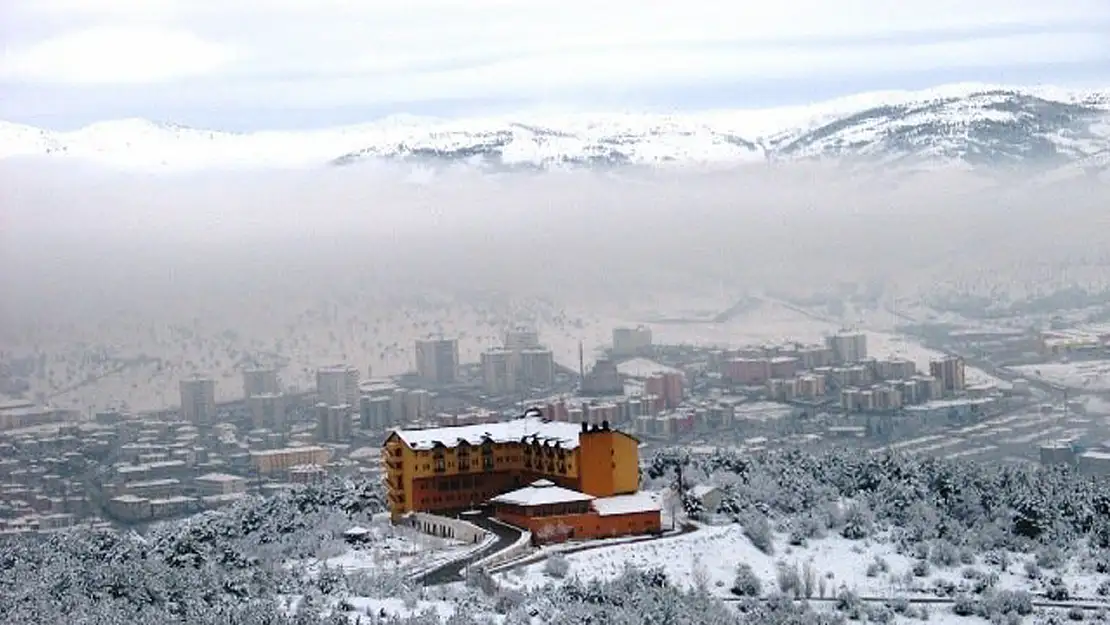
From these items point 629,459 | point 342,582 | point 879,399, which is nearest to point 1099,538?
point 629,459

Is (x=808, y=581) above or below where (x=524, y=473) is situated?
below

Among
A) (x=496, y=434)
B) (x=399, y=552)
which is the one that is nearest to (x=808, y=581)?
(x=399, y=552)

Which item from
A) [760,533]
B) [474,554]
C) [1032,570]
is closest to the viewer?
[474,554]

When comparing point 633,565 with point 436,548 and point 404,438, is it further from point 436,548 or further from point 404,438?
point 404,438

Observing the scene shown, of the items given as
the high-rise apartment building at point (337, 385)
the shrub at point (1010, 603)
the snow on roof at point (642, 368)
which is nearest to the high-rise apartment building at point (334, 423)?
the high-rise apartment building at point (337, 385)

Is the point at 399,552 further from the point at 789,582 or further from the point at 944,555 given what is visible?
the point at 944,555

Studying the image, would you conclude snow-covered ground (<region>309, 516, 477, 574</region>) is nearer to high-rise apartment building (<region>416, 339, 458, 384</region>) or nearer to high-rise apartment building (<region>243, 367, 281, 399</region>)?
high-rise apartment building (<region>243, 367, 281, 399</region>)
